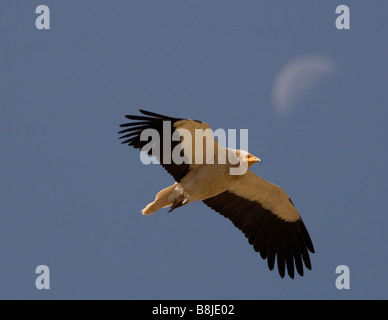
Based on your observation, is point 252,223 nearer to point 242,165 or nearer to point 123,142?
point 242,165

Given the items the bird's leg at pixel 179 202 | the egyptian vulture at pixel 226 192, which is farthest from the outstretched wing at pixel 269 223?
the bird's leg at pixel 179 202

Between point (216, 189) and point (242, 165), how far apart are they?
0.59 metres

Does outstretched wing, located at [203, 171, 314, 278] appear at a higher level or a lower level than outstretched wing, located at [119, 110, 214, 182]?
lower

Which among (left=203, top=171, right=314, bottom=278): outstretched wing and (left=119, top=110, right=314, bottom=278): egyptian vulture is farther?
(left=203, top=171, right=314, bottom=278): outstretched wing

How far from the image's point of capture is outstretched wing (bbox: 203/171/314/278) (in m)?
13.1

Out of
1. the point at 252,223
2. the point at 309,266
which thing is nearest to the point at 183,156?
the point at 252,223

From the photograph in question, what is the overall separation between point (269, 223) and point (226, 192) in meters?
0.97

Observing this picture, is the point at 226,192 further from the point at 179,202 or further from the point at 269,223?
the point at 179,202

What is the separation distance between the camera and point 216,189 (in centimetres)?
1208

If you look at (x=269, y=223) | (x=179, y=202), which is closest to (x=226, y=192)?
(x=269, y=223)

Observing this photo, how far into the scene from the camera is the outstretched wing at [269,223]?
517 inches

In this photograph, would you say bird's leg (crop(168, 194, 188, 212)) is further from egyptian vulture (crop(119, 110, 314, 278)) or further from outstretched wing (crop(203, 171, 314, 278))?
outstretched wing (crop(203, 171, 314, 278))

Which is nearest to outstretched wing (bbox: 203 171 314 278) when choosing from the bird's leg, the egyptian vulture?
the egyptian vulture

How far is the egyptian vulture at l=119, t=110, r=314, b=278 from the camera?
38.1 ft
